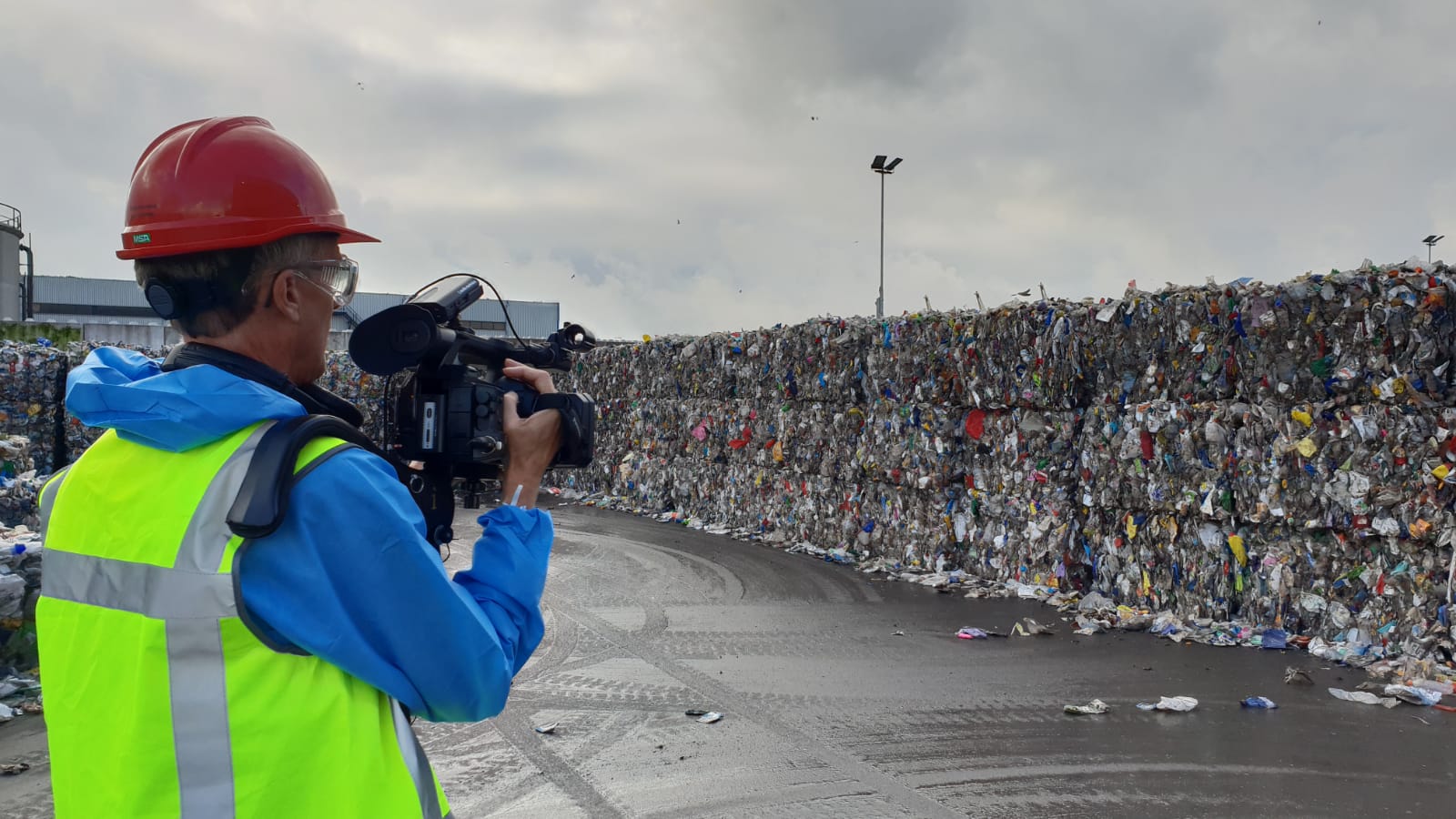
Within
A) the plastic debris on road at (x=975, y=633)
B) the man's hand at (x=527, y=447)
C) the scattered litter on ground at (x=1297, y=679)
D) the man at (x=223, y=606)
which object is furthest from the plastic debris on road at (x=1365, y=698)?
the man at (x=223, y=606)

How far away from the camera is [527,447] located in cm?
196

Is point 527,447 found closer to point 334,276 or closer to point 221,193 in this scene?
point 334,276

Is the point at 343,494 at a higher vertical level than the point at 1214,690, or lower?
higher

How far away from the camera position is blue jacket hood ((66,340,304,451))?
139 centimetres

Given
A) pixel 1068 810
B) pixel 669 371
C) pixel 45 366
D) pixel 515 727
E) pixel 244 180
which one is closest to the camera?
pixel 244 180

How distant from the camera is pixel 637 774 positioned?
14.4 ft

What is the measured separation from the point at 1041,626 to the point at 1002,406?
2.28 meters

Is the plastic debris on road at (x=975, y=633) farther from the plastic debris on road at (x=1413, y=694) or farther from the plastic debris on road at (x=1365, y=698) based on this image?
the plastic debris on road at (x=1413, y=694)

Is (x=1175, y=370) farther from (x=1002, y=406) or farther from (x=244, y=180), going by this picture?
(x=244, y=180)

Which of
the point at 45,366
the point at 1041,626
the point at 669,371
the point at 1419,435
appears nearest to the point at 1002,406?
the point at 1041,626

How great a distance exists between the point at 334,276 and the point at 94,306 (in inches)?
1954

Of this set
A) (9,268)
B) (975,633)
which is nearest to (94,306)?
(9,268)

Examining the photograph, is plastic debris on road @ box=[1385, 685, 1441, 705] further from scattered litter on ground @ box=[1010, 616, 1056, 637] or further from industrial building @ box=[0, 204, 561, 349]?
industrial building @ box=[0, 204, 561, 349]

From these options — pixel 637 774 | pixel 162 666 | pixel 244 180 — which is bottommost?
pixel 637 774
